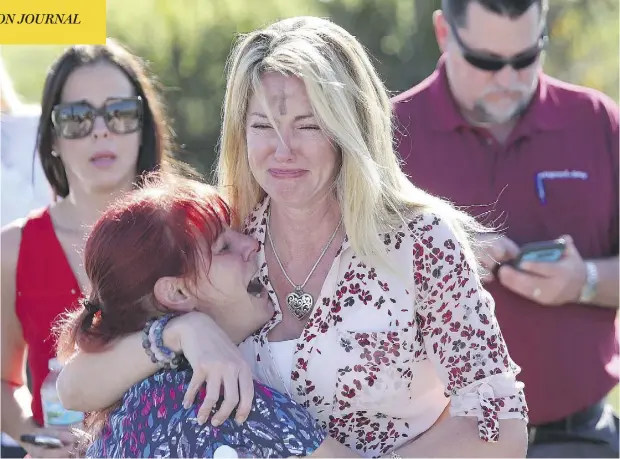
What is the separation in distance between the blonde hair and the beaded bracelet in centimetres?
48

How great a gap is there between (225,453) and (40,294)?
4.46 ft

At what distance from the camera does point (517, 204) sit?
351cm

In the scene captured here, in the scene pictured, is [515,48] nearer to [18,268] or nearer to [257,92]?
[257,92]

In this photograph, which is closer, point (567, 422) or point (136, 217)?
point (136, 217)

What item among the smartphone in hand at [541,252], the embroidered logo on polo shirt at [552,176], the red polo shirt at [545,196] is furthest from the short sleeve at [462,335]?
the embroidered logo on polo shirt at [552,176]

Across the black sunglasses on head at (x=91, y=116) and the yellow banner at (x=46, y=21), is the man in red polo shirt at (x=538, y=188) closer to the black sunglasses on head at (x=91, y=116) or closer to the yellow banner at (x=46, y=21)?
the black sunglasses on head at (x=91, y=116)

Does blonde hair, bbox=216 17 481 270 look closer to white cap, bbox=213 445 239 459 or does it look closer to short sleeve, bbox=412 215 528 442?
short sleeve, bbox=412 215 528 442

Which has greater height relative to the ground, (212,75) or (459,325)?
(212,75)

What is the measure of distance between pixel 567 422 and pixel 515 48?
1.24 m

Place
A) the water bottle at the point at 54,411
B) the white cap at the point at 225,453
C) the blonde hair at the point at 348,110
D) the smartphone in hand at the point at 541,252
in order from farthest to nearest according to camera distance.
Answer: the smartphone in hand at the point at 541,252
the water bottle at the point at 54,411
the blonde hair at the point at 348,110
the white cap at the point at 225,453

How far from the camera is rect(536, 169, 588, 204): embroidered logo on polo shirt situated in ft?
11.5

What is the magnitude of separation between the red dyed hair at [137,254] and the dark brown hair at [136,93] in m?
1.07

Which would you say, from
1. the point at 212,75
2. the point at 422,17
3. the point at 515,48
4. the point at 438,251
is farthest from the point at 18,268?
the point at 422,17

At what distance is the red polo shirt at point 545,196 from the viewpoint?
11.4 ft
